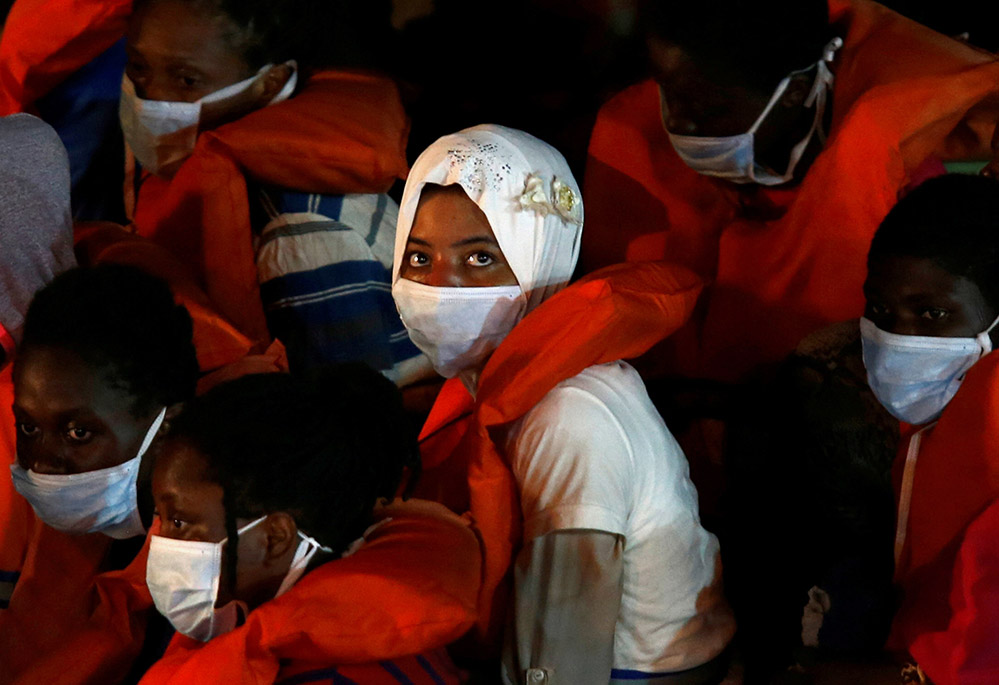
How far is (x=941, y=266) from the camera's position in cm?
191

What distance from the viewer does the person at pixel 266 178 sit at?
8.69ft

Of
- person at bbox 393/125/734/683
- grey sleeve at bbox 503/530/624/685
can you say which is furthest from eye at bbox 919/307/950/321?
grey sleeve at bbox 503/530/624/685

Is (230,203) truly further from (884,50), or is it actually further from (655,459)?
(884,50)

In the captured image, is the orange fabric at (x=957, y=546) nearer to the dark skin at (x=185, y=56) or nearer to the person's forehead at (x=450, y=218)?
the person's forehead at (x=450, y=218)

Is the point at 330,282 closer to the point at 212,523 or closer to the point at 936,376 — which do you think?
the point at 212,523

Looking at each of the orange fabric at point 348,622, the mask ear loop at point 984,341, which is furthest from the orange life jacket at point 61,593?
the mask ear loop at point 984,341

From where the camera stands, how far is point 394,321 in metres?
2.73

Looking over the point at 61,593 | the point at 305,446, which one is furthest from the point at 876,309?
the point at 61,593

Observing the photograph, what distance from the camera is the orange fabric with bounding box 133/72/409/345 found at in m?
2.63

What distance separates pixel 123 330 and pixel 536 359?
0.82 metres

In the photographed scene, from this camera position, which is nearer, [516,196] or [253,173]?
[516,196]

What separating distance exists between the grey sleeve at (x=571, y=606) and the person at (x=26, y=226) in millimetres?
1096

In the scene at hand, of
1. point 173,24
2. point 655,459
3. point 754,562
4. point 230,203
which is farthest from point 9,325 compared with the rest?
point 754,562

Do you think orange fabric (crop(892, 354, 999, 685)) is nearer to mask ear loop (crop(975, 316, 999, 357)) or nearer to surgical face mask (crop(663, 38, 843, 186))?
mask ear loop (crop(975, 316, 999, 357))
